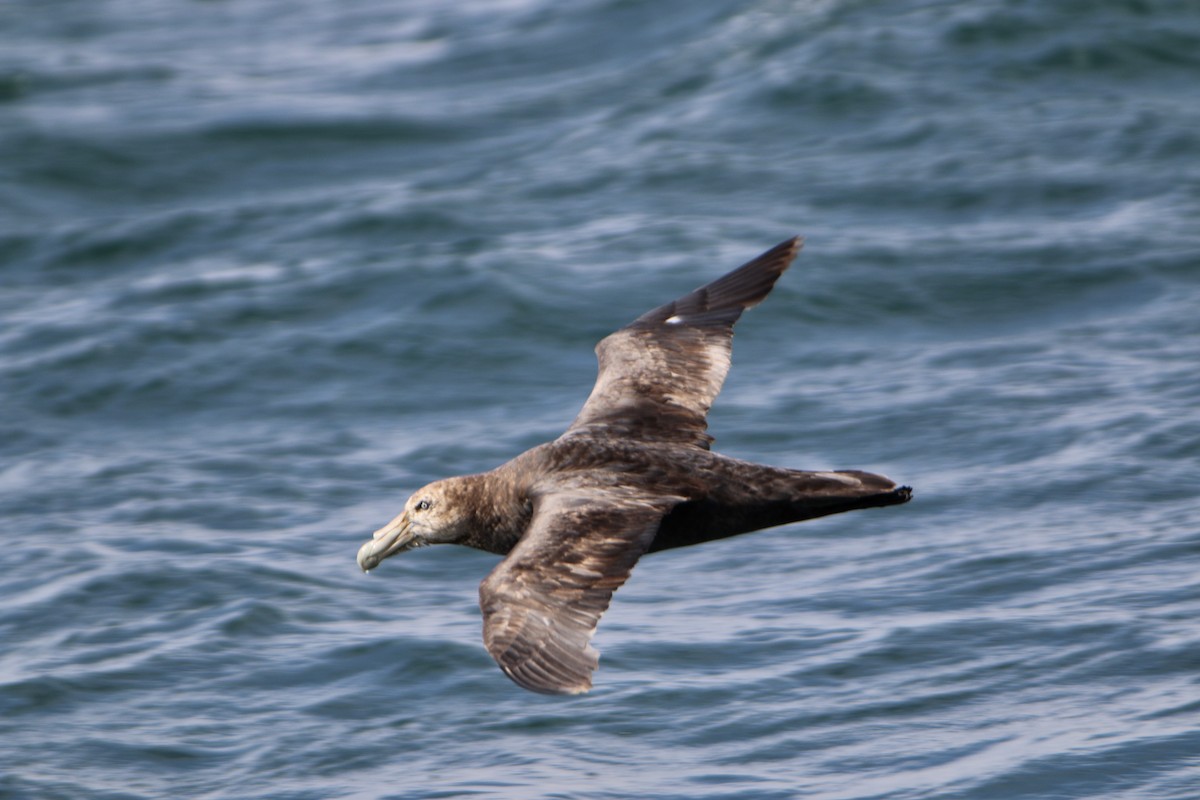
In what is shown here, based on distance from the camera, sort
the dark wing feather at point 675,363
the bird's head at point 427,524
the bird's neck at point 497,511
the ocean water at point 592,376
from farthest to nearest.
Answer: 1. the ocean water at point 592,376
2. the dark wing feather at point 675,363
3. the bird's head at point 427,524
4. the bird's neck at point 497,511

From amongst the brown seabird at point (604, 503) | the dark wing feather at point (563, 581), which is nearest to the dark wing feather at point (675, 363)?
the brown seabird at point (604, 503)

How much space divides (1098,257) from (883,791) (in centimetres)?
759

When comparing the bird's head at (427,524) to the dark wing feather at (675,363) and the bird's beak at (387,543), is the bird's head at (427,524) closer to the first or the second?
the bird's beak at (387,543)

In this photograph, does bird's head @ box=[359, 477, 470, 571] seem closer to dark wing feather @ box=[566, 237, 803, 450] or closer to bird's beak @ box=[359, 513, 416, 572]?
bird's beak @ box=[359, 513, 416, 572]

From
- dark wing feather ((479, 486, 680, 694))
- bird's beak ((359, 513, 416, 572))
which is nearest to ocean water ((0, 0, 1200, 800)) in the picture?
bird's beak ((359, 513, 416, 572))

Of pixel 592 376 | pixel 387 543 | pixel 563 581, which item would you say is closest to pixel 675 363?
pixel 387 543

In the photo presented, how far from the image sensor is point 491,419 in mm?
14398

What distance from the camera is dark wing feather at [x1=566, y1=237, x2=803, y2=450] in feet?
33.2

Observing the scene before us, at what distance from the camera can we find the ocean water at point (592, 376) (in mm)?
10711

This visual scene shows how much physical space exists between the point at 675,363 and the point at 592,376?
4262mm

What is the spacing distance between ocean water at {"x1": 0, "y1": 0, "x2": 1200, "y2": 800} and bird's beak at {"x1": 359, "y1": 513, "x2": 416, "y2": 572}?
4.73 feet

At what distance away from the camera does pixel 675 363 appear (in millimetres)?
10758

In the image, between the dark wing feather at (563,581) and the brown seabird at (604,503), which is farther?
the brown seabird at (604,503)

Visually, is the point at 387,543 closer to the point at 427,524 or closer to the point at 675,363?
the point at 427,524
